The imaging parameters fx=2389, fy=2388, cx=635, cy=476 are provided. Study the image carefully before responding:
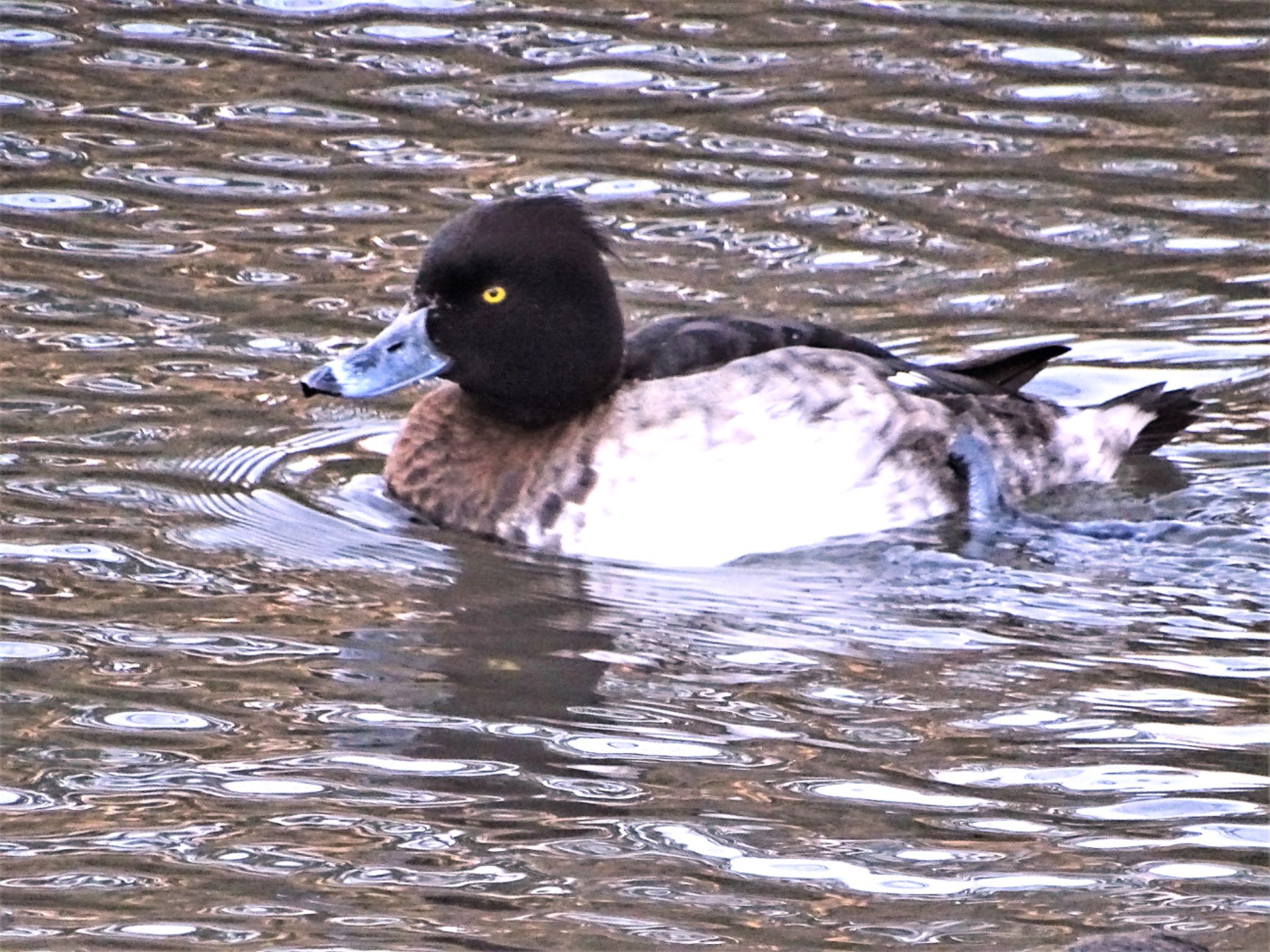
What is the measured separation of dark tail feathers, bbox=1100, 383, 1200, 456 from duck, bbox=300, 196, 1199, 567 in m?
0.60

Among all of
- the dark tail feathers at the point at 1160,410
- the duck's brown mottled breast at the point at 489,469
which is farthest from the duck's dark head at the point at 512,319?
the dark tail feathers at the point at 1160,410

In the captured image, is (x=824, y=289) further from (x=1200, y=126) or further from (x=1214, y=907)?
(x=1214, y=907)

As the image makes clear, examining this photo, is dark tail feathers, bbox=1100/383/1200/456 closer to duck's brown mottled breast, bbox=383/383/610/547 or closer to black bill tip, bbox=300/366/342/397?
duck's brown mottled breast, bbox=383/383/610/547

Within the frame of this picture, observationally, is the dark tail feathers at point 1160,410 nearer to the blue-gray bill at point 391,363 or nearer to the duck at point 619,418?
the duck at point 619,418

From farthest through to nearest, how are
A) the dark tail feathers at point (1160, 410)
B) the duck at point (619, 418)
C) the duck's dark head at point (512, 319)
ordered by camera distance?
the dark tail feathers at point (1160, 410) < the duck's dark head at point (512, 319) < the duck at point (619, 418)

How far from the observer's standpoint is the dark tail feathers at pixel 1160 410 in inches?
311

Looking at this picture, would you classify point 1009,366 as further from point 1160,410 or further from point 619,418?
point 619,418

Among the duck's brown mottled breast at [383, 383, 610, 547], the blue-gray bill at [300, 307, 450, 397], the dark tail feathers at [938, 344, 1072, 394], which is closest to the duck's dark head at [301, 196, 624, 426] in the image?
the blue-gray bill at [300, 307, 450, 397]

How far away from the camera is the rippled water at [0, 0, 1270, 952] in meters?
4.84

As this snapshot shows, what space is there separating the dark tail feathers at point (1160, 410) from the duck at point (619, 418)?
0.60 metres

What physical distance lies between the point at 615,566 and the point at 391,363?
972mm

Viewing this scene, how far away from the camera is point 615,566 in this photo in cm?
705

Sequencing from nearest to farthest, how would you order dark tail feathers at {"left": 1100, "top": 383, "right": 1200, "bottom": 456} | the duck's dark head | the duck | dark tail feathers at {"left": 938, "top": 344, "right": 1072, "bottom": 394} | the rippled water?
1. the rippled water
2. the duck
3. the duck's dark head
4. dark tail feathers at {"left": 938, "top": 344, "right": 1072, "bottom": 394}
5. dark tail feathers at {"left": 1100, "top": 383, "right": 1200, "bottom": 456}

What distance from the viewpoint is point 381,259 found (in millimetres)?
9477
